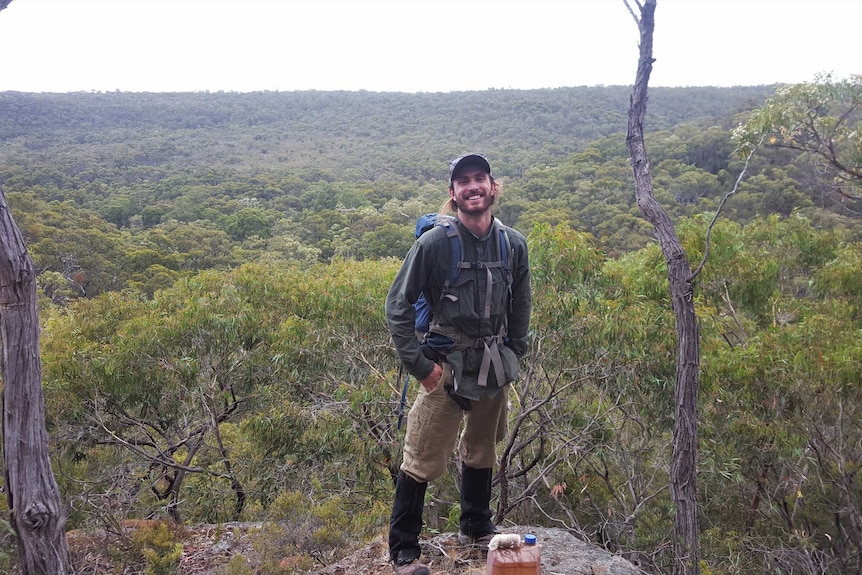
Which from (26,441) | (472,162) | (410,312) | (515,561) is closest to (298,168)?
(26,441)

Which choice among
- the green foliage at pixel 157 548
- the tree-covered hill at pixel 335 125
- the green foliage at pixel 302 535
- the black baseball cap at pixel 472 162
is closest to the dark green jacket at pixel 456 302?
the black baseball cap at pixel 472 162

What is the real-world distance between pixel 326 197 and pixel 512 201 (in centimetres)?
1487

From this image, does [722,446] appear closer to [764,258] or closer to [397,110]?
[764,258]

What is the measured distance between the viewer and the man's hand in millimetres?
2482

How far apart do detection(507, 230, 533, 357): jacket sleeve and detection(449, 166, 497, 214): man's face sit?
0.25 m

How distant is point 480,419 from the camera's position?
107 inches

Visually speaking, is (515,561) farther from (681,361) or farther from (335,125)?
(335,125)

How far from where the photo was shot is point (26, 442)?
3092 millimetres

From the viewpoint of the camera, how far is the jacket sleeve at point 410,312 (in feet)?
7.93

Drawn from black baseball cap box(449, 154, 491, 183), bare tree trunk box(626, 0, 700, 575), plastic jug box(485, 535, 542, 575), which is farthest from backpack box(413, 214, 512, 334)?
bare tree trunk box(626, 0, 700, 575)

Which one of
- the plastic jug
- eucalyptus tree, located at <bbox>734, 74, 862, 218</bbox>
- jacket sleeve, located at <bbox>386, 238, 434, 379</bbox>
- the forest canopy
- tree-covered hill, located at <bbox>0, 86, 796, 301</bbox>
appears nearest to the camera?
the plastic jug

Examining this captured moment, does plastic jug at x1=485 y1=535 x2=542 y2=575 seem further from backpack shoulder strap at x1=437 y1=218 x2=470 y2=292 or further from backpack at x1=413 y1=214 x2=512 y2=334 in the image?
backpack shoulder strap at x1=437 y1=218 x2=470 y2=292

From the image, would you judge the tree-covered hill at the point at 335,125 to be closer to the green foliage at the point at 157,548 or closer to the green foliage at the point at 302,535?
the green foliage at the point at 302,535

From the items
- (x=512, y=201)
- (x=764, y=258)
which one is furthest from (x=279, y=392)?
(x=512, y=201)
